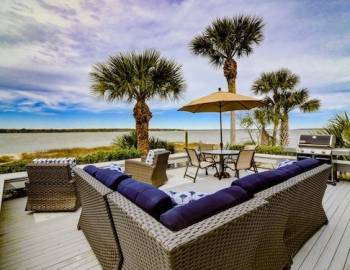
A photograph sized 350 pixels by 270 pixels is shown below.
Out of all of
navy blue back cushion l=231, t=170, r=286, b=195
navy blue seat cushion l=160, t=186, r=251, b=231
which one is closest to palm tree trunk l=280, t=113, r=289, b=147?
navy blue back cushion l=231, t=170, r=286, b=195

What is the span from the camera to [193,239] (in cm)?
88

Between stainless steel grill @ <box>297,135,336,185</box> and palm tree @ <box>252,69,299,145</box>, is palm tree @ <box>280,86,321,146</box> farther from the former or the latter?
stainless steel grill @ <box>297,135,336,185</box>

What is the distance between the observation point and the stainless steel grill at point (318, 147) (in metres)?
4.77

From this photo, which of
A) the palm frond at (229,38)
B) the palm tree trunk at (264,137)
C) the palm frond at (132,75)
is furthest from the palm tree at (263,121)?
the palm frond at (132,75)

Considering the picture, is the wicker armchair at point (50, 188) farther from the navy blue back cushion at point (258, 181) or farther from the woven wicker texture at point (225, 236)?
the navy blue back cushion at point (258, 181)

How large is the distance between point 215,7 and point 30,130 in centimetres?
1921

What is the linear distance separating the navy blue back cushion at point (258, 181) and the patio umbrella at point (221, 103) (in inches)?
112

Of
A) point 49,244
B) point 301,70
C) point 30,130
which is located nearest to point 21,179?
point 49,244

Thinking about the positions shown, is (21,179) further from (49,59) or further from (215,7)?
(215,7)

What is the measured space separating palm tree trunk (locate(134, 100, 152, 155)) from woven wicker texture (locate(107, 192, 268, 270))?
545 centimetres

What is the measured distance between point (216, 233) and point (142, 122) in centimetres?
603

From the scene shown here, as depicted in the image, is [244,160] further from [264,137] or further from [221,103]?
[264,137]

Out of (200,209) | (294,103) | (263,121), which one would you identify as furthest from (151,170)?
(294,103)

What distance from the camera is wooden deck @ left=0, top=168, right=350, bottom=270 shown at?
1969 millimetres
